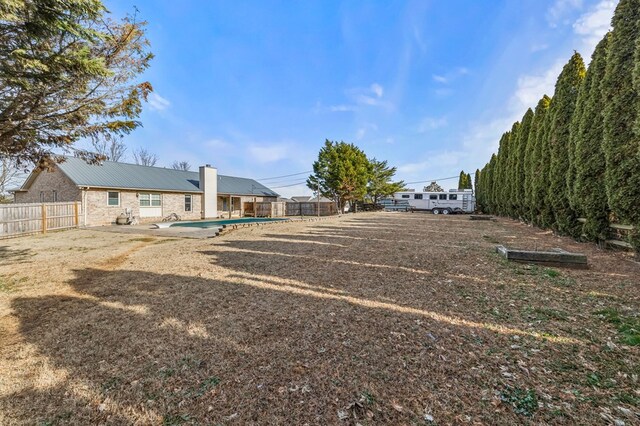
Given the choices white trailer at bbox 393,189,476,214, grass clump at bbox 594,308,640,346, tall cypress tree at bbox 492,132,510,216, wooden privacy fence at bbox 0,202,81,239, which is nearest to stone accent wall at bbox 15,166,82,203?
wooden privacy fence at bbox 0,202,81,239

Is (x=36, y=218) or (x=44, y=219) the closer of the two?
(x=36, y=218)

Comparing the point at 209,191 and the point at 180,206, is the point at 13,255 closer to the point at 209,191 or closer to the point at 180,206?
the point at 180,206

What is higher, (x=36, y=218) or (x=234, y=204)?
(x=234, y=204)

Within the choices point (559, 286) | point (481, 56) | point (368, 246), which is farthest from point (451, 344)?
point (481, 56)

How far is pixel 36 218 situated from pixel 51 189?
687cm

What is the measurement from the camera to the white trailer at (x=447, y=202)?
1085 inches

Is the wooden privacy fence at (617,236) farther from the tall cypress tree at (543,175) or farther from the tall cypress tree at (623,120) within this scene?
the tall cypress tree at (543,175)

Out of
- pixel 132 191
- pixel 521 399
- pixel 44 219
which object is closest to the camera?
pixel 521 399

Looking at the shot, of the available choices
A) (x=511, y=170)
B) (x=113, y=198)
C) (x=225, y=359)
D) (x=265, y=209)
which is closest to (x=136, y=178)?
(x=113, y=198)

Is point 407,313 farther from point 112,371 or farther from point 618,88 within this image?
point 618,88

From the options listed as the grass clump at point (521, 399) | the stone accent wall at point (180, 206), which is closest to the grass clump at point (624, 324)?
the grass clump at point (521, 399)

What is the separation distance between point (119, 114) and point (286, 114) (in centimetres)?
1789

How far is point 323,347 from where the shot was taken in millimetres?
2574

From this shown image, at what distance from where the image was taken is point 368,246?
806 centimetres
